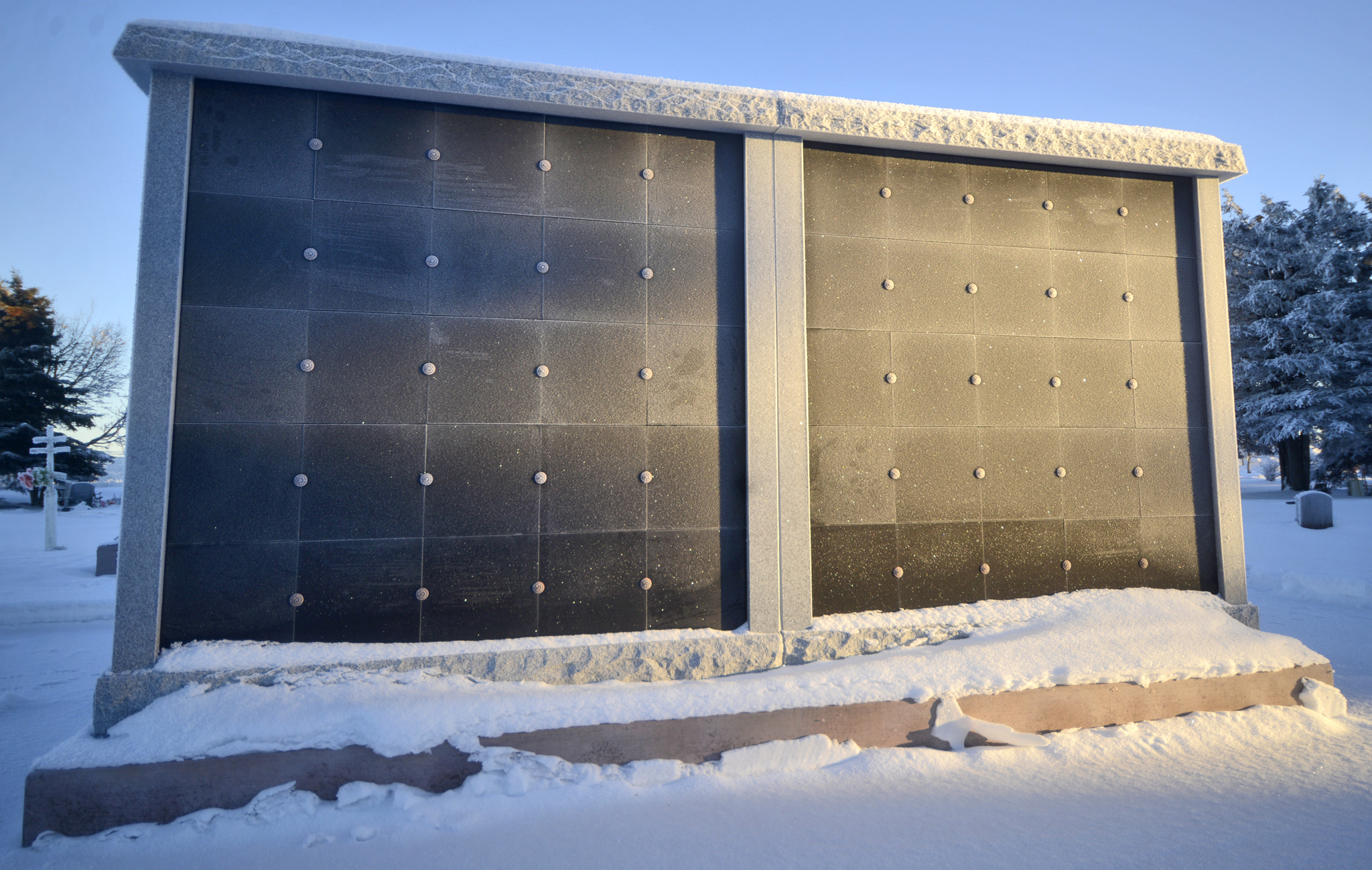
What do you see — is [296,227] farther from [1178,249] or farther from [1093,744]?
[1178,249]

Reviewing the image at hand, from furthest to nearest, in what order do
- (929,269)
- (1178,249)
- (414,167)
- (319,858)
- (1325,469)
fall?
(1325,469), (1178,249), (929,269), (414,167), (319,858)

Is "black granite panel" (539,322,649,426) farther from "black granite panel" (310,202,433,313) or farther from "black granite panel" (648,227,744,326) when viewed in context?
"black granite panel" (310,202,433,313)

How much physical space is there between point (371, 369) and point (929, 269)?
4425mm

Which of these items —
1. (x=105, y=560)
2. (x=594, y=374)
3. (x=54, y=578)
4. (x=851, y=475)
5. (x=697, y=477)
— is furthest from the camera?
(x=105, y=560)

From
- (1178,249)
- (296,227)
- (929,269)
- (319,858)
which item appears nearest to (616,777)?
(319,858)

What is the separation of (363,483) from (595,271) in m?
2.21

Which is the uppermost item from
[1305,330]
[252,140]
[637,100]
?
[1305,330]

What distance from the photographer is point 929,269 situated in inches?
227

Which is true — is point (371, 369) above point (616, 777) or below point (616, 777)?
above

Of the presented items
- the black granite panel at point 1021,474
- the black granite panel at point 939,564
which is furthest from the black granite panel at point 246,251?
the black granite panel at point 1021,474

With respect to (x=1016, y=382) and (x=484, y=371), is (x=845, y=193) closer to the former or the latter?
(x=1016, y=382)

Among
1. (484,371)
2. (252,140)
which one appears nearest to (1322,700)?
(484,371)

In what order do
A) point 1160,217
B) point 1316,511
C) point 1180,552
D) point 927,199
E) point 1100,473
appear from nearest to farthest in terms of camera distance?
point 927,199 → point 1100,473 → point 1180,552 → point 1160,217 → point 1316,511

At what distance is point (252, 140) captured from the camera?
473 centimetres
